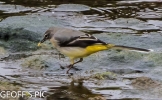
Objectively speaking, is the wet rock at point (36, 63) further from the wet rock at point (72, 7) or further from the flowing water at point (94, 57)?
the wet rock at point (72, 7)

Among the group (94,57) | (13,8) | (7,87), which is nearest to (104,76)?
(94,57)

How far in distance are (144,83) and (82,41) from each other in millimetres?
1070

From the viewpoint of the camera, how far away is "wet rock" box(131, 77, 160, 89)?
7.32 meters

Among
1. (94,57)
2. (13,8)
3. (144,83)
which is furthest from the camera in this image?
(13,8)

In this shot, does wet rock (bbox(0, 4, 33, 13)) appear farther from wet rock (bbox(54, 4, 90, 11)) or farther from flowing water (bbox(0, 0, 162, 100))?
wet rock (bbox(54, 4, 90, 11))

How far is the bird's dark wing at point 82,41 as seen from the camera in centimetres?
766

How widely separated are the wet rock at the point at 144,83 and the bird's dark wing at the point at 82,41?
72cm

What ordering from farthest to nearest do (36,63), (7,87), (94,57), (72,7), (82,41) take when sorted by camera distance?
(72,7)
(94,57)
(36,63)
(82,41)
(7,87)

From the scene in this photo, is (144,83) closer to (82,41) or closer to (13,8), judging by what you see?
(82,41)

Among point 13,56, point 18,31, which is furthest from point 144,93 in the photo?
point 18,31

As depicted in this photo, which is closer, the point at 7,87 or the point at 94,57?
the point at 7,87

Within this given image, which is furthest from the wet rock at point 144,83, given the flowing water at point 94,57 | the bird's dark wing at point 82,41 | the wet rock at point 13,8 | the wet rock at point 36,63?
the wet rock at point 13,8

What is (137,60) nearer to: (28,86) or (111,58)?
(111,58)

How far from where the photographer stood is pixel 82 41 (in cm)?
775
